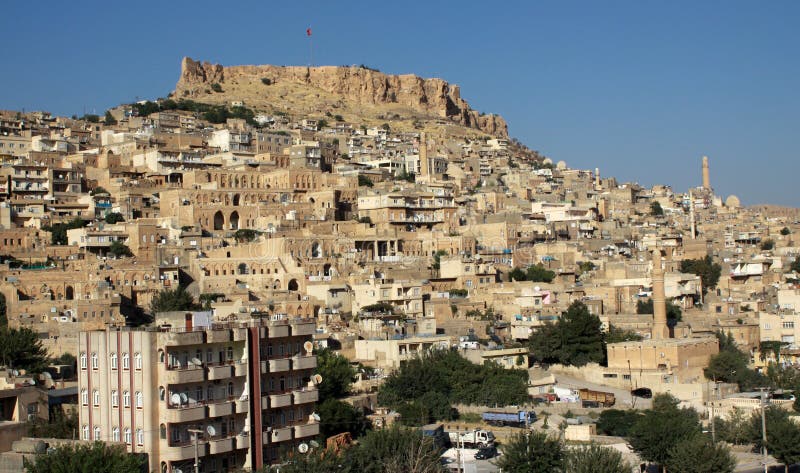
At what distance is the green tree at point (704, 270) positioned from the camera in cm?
5600

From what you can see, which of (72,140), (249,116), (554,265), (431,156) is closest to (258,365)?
(554,265)

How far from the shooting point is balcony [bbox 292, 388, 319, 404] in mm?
28334

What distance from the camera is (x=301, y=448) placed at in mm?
26984

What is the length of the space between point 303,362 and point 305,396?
0.79m

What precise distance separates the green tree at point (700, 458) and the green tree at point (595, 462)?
1.85 meters

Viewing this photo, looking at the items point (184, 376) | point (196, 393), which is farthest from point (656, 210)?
point (184, 376)

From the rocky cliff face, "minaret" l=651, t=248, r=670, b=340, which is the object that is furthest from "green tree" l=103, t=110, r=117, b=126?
"minaret" l=651, t=248, r=670, b=340

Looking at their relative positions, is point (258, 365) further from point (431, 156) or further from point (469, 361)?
point (431, 156)

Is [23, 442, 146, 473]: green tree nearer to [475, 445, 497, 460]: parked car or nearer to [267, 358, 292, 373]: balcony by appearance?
[267, 358, 292, 373]: balcony

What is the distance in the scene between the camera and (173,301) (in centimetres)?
4409

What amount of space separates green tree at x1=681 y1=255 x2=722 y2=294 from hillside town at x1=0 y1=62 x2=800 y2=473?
0.16 metres

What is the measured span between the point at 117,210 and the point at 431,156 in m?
28.5

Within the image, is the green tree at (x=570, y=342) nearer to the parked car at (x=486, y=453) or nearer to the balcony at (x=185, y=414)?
the parked car at (x=486, y=453)

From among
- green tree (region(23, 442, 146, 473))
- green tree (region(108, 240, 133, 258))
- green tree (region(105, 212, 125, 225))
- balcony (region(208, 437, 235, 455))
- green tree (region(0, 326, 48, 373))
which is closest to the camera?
green tree (region(23, 442, 146, 473))
